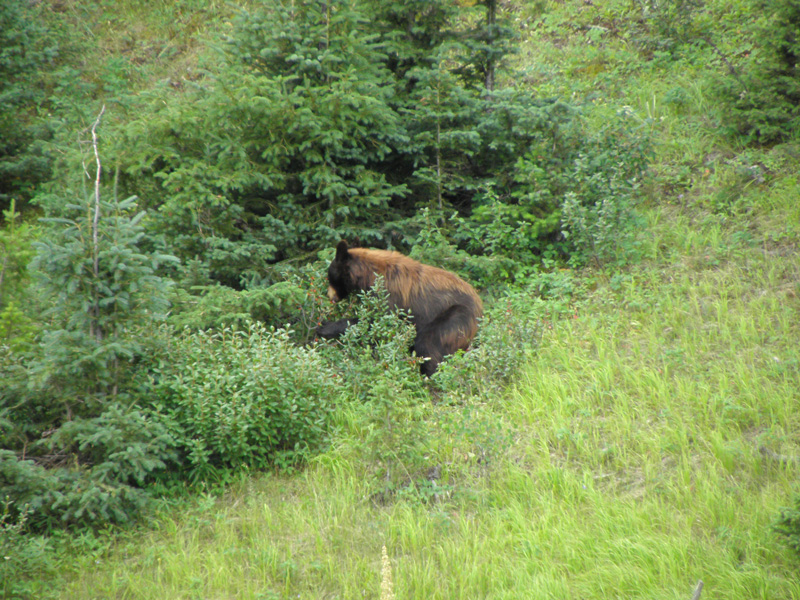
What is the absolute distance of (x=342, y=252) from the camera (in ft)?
20.6

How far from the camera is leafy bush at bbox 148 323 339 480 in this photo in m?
4.46

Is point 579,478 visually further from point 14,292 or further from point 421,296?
point 14,292

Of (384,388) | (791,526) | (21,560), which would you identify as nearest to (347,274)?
(384,388)

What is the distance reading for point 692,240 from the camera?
7.10 m

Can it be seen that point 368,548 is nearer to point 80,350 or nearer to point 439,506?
point 439,506

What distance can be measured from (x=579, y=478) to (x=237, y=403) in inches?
105

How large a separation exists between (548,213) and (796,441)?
14.6 feet

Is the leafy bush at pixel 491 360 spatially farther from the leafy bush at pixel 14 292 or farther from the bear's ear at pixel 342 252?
the leafy bush at pixel 14 292

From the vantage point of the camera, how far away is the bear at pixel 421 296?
20.5ft

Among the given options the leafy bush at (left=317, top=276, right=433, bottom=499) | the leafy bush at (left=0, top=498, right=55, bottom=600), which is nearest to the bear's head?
the leafy bush at (left=317, top=276, right=433, bottom=499)

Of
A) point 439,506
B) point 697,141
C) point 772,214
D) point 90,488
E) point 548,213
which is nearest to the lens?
point 90,488

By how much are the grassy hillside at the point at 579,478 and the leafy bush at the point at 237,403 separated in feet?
0.82

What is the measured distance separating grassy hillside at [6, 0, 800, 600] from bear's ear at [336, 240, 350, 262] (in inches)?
69.4

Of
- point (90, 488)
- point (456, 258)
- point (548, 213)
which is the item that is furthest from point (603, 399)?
point (90, 488)
